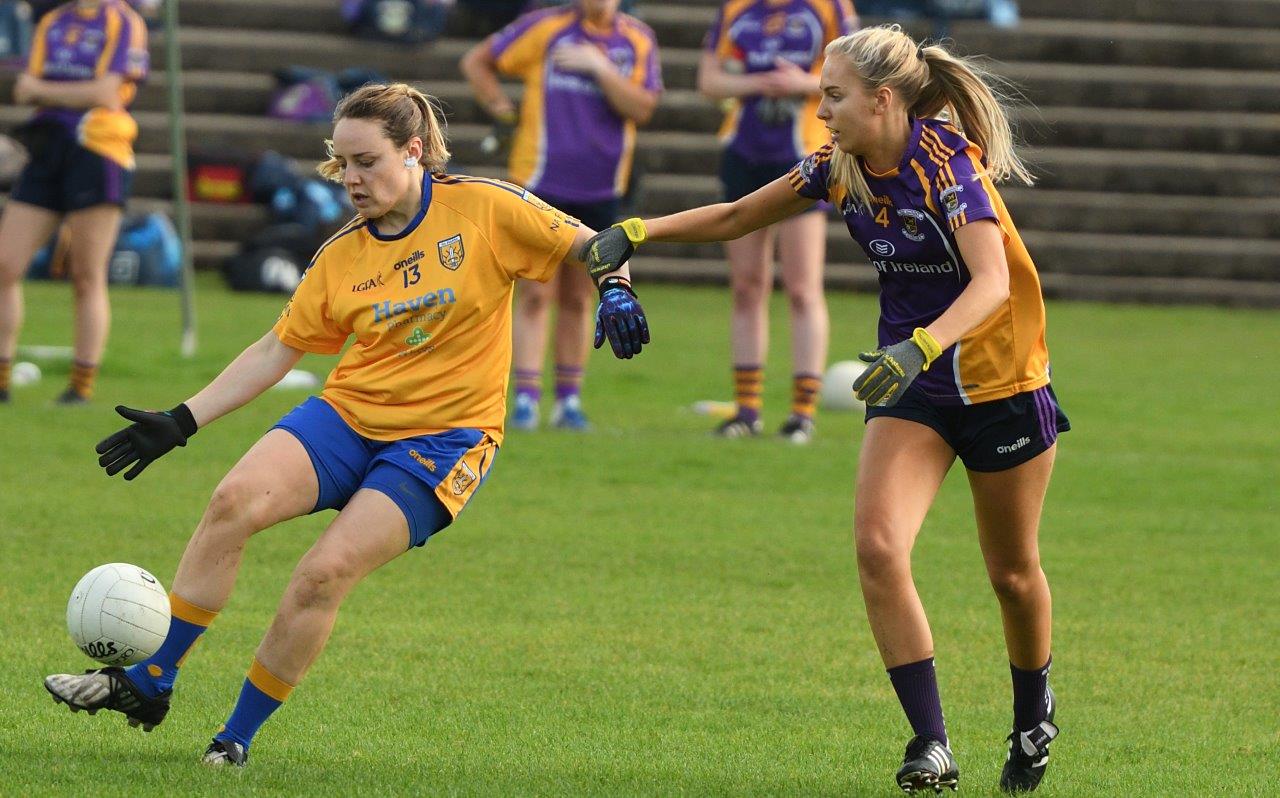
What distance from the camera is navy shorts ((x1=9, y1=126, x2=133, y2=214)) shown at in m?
10.2

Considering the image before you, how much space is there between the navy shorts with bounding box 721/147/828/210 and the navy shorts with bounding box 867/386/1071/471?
567 cm

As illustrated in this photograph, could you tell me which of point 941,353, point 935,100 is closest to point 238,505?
point 941,353

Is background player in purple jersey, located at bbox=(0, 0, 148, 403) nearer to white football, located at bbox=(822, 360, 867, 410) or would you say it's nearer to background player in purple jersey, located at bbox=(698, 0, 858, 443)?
background player in purple jersey, located at bbox=(698, 0, 858, 443)

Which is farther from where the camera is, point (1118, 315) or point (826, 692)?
point (1118, 315)

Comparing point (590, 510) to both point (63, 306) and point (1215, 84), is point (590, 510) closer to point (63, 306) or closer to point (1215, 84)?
point (63, 306)

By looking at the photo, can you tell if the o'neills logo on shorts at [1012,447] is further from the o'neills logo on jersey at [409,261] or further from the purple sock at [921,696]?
the o'neills logo on jersey at [409,261]

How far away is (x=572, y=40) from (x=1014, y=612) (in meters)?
6.36

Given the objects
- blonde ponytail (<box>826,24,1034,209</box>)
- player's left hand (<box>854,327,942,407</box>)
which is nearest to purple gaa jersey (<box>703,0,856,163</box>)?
blonde ponytail (<box>826,24,1034,209</box>)

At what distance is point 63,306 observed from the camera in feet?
51.0

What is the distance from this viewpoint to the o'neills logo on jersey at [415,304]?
4.75 m

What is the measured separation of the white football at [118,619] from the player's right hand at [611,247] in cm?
136

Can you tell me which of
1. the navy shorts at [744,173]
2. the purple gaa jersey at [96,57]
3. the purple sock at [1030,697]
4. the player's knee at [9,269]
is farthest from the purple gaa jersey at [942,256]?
the player's knee at [9,269]

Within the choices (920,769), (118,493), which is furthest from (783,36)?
(920,769)

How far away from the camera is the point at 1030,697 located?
480 centimetres
